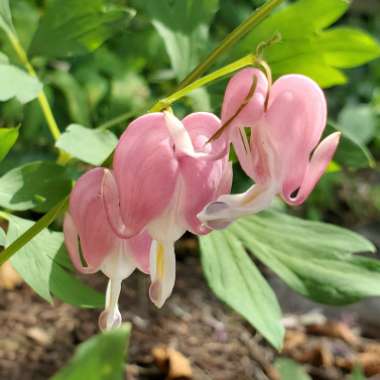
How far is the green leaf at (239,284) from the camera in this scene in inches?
44.4

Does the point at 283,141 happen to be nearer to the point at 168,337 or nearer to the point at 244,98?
the point at 244,98

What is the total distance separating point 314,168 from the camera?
84 centimetres

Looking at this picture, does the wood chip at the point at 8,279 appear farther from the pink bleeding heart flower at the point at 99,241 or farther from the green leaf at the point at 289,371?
the pink bleeding heart flower at the point at 99,241

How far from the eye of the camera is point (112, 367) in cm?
48

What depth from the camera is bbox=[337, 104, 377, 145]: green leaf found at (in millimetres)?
3236

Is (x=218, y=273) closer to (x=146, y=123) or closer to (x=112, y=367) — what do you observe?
(x=146, y=123)

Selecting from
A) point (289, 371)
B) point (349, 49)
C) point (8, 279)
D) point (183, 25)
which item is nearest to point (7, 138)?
point (183, 25)

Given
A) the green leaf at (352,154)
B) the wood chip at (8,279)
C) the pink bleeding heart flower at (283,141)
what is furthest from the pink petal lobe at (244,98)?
the wood chip at (8,279)

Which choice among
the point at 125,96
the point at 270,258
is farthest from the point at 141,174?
the point at 125,96

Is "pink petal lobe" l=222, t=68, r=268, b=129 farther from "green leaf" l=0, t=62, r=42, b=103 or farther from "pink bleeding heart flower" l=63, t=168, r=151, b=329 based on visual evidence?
"green leaf" l=0, t=62, r=42, b=103

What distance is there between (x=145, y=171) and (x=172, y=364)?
1295 millimetres

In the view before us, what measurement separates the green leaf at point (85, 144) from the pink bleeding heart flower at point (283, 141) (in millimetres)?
318

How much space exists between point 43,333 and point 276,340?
1.13 m

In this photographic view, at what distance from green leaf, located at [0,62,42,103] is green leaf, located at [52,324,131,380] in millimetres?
678
